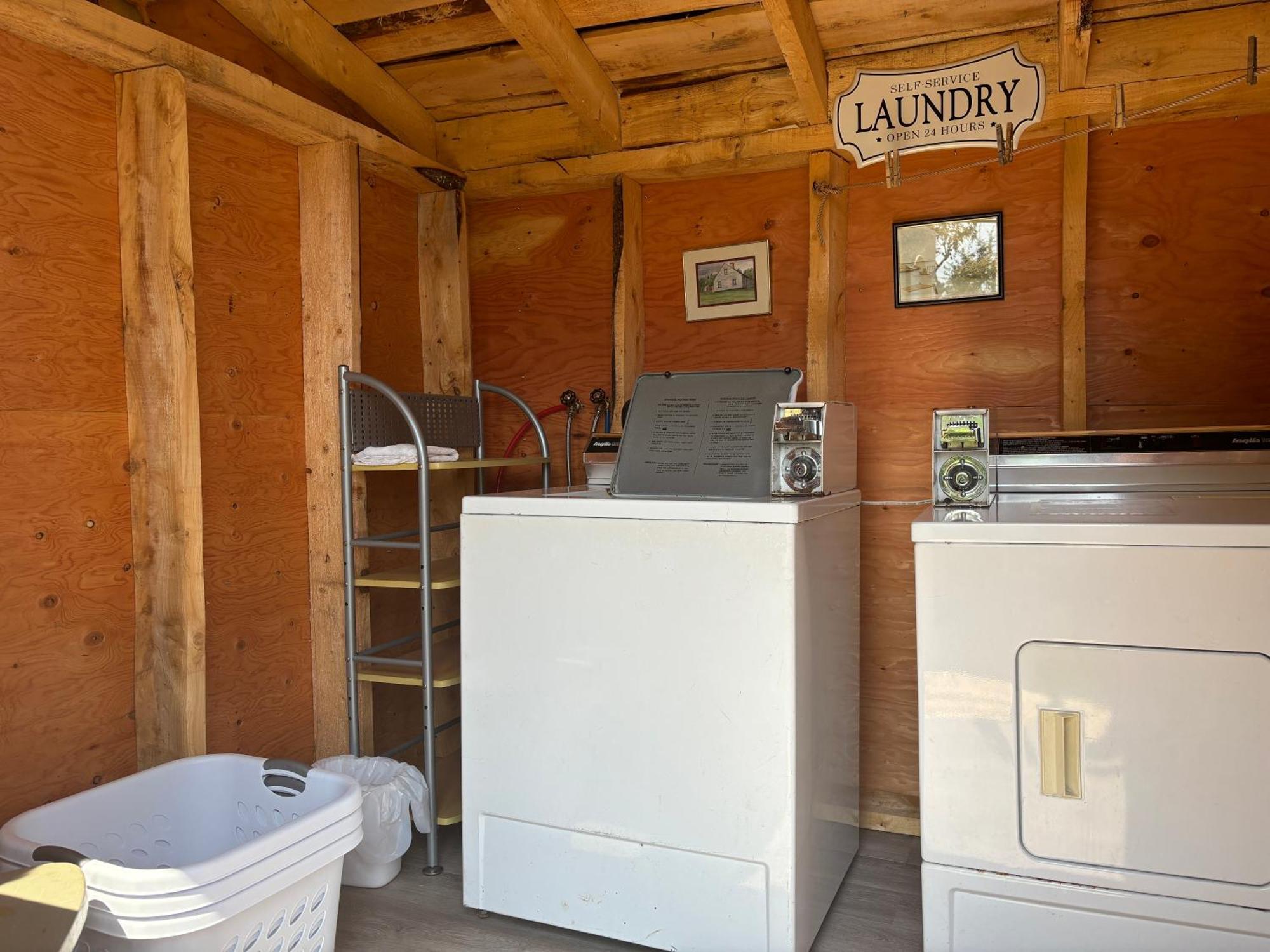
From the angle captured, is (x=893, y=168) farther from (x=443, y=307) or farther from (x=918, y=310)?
(x=443, y=307)

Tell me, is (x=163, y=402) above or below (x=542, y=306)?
below

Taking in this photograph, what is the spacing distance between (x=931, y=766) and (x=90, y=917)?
1538 mm

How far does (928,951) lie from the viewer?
1902 millimetres

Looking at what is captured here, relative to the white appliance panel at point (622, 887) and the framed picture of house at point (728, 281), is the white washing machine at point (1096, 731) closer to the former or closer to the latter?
the white appliance panel at point (622, 887)

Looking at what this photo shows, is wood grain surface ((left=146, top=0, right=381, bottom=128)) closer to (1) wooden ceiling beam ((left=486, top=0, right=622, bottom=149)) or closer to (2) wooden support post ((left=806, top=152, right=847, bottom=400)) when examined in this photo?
(1) wooden ceiling beam ((left=486, top=0, right=622, bottom=149))

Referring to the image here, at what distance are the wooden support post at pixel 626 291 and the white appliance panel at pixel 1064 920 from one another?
1.71 m

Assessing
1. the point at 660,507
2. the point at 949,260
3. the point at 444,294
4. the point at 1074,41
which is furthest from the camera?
the point at 444,294

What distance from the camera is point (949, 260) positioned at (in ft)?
9.21

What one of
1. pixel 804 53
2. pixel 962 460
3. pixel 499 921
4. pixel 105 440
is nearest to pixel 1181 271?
pixel 962 460

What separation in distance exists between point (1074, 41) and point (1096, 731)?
68.3 inches

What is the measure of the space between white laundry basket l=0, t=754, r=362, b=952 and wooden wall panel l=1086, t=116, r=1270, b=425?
89.6 inches

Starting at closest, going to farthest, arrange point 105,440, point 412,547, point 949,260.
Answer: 1. point 105,440
2. point 412,547
3. point 949,260

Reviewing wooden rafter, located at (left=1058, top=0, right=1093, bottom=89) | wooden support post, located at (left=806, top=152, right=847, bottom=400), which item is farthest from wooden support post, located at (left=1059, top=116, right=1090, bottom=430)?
wooden support post, located at (left=806, top=152, right=847, bottom=400)

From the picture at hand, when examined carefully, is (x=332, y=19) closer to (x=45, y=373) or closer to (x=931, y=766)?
(x=45, y=373)
